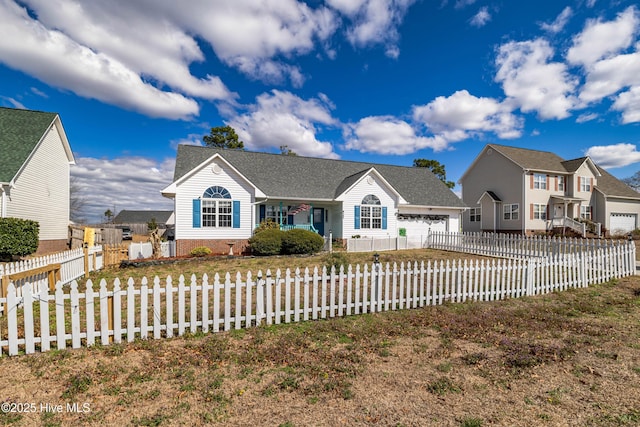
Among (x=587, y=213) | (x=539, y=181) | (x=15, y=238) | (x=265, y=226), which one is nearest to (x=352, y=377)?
(x=265, y=226)

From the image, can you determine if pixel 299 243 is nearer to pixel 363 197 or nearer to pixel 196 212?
pixel 196 212

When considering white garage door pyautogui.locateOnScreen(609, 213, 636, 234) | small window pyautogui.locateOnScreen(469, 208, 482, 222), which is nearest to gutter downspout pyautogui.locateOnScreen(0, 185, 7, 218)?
small window pyautogui.locateOnScreen(469, 208, 482, 222)

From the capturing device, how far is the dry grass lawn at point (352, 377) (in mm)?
3332

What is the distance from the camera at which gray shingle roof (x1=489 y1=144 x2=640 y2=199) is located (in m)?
29.7

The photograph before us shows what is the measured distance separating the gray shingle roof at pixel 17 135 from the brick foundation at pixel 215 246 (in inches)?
323

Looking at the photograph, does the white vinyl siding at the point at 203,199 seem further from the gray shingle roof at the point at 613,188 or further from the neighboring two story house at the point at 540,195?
the gray shingle roof at the point at 613,188

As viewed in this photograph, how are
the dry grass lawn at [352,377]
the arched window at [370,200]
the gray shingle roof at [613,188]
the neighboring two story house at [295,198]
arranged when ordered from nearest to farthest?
the dry grass lawn at [352,377] → the neighboring two story house at [295,198] → the arched window at [370,200] → the gray shingle roof at [613,188]

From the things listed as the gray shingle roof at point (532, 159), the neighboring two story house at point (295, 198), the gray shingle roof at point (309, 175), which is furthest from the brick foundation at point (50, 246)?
the gray shingle roof at point (532, 159)

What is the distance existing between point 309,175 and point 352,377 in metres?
19.7

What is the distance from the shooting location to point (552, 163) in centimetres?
3144

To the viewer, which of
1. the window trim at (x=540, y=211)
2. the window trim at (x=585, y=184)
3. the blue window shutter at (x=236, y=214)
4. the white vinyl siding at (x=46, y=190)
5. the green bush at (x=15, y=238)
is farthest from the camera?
the window trim at (x=585, y=184)

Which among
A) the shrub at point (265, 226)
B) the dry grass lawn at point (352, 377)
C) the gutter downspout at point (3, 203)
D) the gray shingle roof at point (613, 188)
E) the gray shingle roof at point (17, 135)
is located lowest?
the dry grass lawn at point (352, 377)

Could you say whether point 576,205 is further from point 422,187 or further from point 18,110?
point 18,110

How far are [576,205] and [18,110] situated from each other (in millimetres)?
44524
